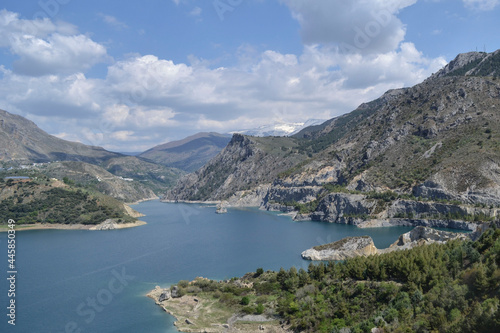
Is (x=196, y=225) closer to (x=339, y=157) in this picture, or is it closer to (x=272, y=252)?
(x=272, y=252)

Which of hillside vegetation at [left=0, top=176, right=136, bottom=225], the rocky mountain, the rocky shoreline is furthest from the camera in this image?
hillside vegetation at [left=0, top=176, right=136, bottom=225]

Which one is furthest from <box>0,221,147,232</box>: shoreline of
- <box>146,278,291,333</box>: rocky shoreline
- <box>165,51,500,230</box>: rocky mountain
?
<box>146,278,291,333</box>: rocky shoreline

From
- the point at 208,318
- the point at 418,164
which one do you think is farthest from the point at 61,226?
the point at 418,164

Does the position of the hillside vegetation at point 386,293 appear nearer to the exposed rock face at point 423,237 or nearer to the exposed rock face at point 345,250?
the exposed rock face at point 345,250

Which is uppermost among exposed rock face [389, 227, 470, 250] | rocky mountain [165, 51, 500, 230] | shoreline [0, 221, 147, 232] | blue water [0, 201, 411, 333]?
rocky mountain [165, 51, 500, 230]

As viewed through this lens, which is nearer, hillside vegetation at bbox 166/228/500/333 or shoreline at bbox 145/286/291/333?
hillside vegetation at bbox 166/228/500/333

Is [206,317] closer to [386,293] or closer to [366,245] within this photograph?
[386,293]

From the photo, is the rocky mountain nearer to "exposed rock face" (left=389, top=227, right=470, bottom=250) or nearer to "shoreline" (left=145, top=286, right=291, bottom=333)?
"exposed rock face" (left=389, top=227, right=470, bottom=250)
